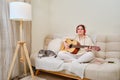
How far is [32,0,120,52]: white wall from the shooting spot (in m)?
2.94

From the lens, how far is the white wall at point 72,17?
2941 mm

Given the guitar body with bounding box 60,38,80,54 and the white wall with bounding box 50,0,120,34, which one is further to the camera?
the white wall with bounding box 50,0,120,34

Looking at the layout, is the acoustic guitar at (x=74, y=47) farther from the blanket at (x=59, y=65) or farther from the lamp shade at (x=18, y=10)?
the lamp shade at (x=18, y=10)

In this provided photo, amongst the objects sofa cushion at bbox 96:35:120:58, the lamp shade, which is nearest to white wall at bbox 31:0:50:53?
the lamp shade

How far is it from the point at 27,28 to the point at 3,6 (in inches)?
25.8

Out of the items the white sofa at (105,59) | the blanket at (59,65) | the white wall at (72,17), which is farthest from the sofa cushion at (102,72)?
the white wall at (72,17)

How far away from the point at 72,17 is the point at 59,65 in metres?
1.39

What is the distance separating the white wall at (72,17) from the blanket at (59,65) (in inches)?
26.1

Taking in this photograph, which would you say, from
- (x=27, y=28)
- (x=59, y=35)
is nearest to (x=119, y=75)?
(x=59, y=35)

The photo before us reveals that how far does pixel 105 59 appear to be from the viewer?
8.66 ft

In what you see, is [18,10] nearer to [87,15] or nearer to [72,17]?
[72,17]

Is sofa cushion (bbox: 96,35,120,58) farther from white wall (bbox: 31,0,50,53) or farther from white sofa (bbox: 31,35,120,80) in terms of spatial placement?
white wall (bbox: 31,0,50,53)

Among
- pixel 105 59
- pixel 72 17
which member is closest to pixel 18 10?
pixel 72 17

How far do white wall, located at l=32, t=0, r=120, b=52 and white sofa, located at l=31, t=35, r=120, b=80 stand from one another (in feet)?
0.86
